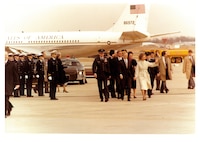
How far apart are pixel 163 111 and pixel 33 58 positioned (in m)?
2.89

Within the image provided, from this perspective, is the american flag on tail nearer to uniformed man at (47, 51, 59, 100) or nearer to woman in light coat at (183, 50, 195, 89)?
woman in light coat at (183, 50, 195, 89)

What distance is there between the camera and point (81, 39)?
11195 mm

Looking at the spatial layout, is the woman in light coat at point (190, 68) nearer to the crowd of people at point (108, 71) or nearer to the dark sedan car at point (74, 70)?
the crowd of people at point (108, 71)

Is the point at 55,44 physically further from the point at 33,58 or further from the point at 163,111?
the point at 163,111

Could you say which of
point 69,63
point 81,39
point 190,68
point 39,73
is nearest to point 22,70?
point 39,73

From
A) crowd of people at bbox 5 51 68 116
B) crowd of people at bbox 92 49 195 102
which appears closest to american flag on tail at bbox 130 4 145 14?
crowd of people at bbox 92 49 195 102

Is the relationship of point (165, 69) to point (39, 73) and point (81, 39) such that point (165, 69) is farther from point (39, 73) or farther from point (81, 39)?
point (39, 73)

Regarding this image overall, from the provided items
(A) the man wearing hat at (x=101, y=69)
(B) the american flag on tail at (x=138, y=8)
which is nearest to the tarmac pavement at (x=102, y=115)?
(A) the man wearing hat at (x=101, y=69)

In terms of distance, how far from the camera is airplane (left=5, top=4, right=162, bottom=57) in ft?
31.1

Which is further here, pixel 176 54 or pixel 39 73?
pixel 39 73

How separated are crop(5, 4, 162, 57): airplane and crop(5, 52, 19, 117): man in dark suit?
43 centimetres

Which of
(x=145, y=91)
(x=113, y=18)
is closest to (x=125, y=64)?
(x=145, y=91)

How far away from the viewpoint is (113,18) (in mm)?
9406

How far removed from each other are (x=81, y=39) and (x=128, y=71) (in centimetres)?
129
